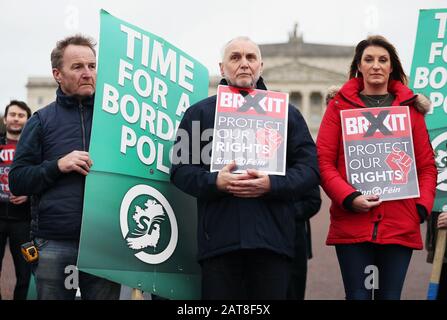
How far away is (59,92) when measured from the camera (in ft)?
12.4

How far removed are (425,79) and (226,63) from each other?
1.53 m

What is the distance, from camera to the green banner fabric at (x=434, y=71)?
14.6 feet

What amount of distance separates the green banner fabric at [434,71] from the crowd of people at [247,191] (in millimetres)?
581

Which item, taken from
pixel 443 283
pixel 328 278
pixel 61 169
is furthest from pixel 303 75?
pixel 61 169

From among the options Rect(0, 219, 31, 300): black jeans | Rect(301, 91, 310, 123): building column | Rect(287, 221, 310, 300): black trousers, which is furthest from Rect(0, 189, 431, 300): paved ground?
Rect(301, 91, 310, 123): building column

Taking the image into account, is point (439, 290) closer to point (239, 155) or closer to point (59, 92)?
point (239, 155)

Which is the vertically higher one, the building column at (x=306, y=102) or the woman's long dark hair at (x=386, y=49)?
the building column at (x=306, y=102)

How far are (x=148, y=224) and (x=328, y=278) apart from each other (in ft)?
17.7

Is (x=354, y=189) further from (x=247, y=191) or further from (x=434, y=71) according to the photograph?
(x=434, y=71)

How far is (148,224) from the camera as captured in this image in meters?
3.68

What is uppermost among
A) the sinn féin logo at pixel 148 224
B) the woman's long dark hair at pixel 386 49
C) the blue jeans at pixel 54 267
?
the woman's long dark hair at pixel 386 49

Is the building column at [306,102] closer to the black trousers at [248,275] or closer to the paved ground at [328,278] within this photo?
the paved ground at [328,278]

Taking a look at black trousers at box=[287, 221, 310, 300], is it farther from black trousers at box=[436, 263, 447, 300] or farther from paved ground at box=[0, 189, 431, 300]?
paved ground at box=[0, 189, 431, 300]

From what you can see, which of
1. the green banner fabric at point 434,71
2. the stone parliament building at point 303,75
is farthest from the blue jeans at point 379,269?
the stone parliament building at point 303,75
